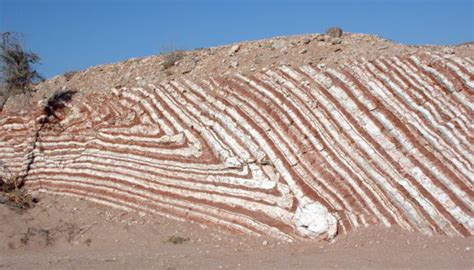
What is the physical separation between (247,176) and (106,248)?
9.21ft

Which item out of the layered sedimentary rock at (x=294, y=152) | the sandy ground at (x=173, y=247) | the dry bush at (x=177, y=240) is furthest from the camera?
the dry bush at (x=177, y=240)

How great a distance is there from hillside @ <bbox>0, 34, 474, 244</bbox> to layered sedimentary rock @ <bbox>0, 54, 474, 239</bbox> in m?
0.03

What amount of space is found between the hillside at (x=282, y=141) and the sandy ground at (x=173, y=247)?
25 centimetres

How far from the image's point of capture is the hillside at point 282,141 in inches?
337

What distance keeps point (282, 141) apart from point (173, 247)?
277 centimetres

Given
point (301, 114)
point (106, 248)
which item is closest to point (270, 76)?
point (301, 114)

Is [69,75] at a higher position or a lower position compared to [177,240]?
higher

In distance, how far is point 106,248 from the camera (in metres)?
9.17

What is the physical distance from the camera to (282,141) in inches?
383

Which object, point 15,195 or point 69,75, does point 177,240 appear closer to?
point 15,195

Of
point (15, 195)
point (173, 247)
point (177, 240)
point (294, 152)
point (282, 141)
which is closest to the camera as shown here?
point (173, 247)

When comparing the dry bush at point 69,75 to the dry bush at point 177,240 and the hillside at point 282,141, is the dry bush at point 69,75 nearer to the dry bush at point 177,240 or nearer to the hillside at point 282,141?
the hillside at point 282,141

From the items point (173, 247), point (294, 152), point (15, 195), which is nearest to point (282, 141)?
point (294, 152)

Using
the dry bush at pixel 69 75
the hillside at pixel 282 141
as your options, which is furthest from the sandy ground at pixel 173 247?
the dry bush at pixel 69 75
